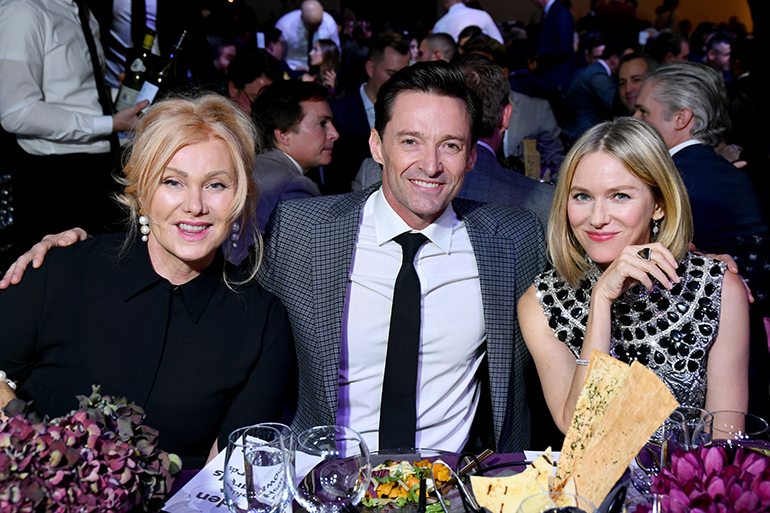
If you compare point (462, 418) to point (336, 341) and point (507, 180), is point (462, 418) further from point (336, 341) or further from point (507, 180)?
point (507, 180)

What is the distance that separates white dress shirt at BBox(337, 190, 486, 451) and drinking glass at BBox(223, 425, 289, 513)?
96 centimetres

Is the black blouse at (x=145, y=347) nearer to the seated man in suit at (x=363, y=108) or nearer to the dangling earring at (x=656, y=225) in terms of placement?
Result: the dangling earring at (x=656, y=225)

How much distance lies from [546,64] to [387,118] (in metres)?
5.69

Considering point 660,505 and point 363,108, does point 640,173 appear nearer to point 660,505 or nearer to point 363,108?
point 660,505

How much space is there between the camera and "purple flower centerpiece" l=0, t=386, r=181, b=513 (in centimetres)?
95

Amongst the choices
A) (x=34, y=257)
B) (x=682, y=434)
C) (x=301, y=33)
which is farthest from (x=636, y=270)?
(x=301, y=33)

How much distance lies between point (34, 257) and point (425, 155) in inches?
45.8

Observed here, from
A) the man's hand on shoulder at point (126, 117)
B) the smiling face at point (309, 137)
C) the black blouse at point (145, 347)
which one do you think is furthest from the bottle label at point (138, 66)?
the black blouse at point (145, 347)

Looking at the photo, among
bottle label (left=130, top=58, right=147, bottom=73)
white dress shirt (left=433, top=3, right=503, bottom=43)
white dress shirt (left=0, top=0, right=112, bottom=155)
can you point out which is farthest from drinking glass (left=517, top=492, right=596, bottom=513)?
white dress shirt (left=433, top=3, right=503, bottom=43)

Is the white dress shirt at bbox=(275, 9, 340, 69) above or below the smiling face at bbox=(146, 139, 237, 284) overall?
above

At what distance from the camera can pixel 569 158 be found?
2.09 m

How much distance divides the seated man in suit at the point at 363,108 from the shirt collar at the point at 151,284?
11.0ft

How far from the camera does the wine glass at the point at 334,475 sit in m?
1.22

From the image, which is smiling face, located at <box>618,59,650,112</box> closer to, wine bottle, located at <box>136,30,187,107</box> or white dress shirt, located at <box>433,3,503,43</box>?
white dress shirt, located at <box>433,3,503,43</box>
